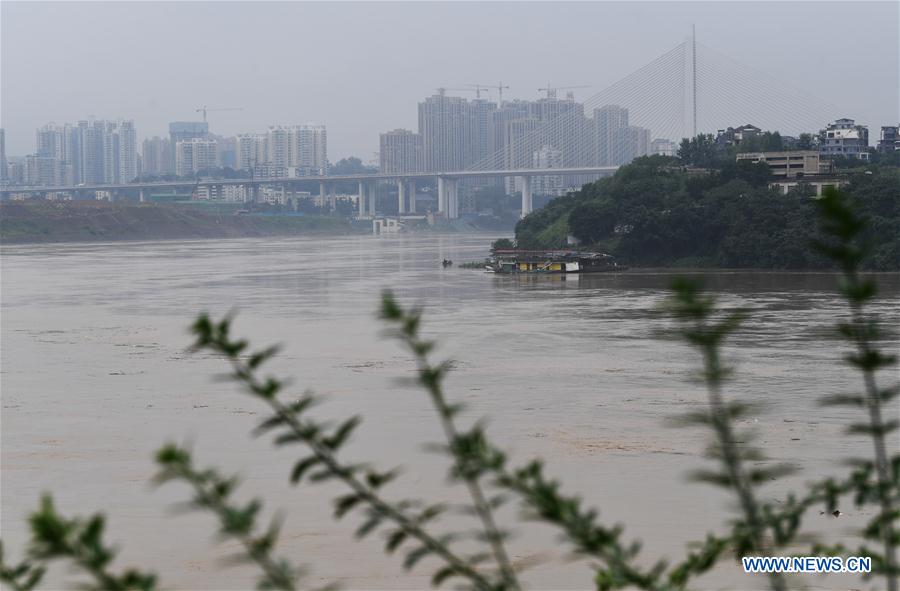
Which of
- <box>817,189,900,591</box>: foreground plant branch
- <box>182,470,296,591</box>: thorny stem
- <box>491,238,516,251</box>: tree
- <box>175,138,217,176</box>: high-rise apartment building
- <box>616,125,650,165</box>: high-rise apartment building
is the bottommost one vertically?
<box>491,238,516,251</box>: tree

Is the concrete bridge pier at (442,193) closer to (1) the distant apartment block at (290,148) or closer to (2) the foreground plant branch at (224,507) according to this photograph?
(1) the distant apartment block at (290,148)

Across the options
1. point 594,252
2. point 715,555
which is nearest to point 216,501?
point 715,555

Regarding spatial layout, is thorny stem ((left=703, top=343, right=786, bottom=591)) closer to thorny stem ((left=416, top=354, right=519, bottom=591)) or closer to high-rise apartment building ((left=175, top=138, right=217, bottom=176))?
thorny stem ((left=416, top=354, right=519, bottom=591))

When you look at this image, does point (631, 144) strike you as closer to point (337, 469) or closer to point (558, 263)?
point (558, 263)

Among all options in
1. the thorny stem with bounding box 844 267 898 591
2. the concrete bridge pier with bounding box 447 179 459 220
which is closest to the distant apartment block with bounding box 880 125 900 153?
the concrete bridge pier with bounding box 447 179 459 220

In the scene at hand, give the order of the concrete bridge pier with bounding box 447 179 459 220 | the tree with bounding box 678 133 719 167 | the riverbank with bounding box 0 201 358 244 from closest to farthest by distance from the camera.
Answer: the tree with bounding box 678 133 719 167 → the riverbank with bounding box 0 201 358 244 → the concrete bridge pier with bounding box 447 179 459 220

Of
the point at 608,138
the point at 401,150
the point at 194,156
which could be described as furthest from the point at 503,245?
the point at 194,156
